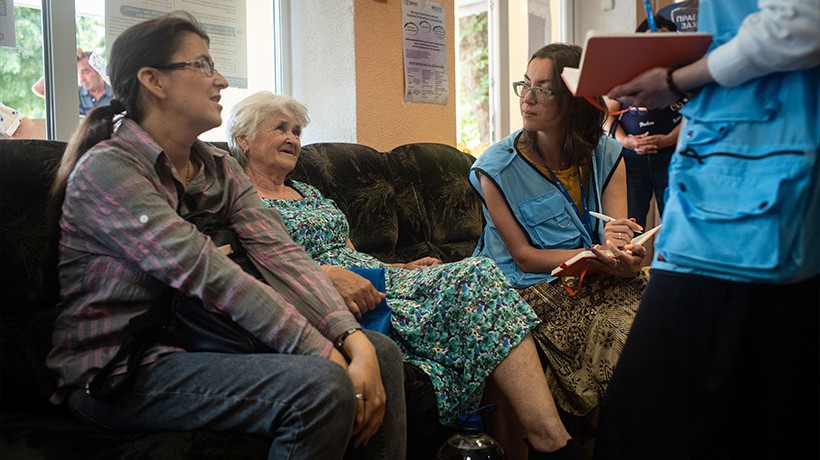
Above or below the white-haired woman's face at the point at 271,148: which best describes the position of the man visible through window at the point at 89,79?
above

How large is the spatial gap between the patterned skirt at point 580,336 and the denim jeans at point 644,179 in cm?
140

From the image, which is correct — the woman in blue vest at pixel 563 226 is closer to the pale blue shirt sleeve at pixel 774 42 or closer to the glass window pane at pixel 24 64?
the pale blue shirt sleeve at pixel 774 42

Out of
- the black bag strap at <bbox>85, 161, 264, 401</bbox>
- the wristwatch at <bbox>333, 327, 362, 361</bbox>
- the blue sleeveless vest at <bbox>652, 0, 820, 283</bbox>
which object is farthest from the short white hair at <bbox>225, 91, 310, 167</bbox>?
the blue sleeveless vest at <bbox>652, 0, 820, 283</bbox>

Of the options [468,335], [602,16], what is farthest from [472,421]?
[602,16]

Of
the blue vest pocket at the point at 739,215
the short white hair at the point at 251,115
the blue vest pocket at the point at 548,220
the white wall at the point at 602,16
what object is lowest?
the blue vest pocket at the point at 548,220

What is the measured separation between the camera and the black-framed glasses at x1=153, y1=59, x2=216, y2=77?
62.4 inches

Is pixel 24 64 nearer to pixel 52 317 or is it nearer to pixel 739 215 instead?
pixel 52 317

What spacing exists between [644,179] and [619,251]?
1.54 m

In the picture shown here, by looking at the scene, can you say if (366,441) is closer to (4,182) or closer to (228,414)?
(228,414)

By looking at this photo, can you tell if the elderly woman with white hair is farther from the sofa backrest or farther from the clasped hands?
the sofa backrest

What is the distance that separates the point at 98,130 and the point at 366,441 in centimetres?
81

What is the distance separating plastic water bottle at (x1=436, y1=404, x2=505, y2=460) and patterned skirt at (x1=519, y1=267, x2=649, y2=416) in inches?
10.1

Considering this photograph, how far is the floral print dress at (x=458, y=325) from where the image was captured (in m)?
1.92

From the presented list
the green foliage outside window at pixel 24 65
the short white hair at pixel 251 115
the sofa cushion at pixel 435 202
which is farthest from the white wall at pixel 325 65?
the green foliage outside window at pixel 24 65
